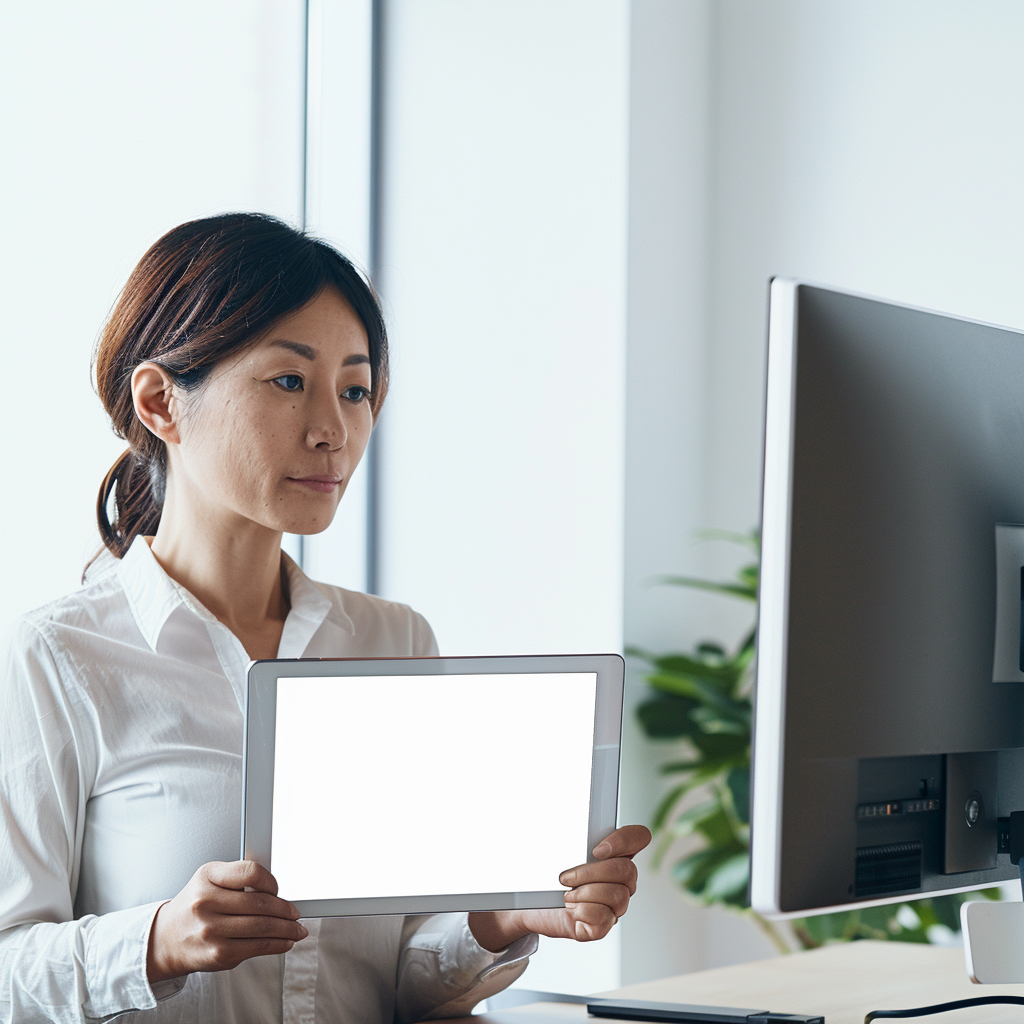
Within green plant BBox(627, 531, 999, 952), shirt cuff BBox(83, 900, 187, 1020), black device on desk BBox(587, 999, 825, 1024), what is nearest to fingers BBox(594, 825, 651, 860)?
black device on desk BBox(587, 999, 825, 1024)

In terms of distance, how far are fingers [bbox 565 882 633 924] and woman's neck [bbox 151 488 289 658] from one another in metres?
0.46

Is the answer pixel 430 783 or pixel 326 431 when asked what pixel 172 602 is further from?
pixel 430 783

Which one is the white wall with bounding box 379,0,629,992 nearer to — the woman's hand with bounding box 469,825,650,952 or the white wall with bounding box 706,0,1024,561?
the white wall with bounding box 706,0,1024,561

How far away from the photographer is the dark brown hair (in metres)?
1.24

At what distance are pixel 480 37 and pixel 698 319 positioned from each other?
0.74 m

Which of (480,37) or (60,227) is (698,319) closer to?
(480,37)

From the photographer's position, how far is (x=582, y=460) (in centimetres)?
251

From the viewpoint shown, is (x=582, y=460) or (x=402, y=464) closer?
(x=582, y=460)

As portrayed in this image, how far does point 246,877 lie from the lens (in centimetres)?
89

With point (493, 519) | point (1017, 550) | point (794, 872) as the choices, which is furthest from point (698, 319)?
point (794, 872)

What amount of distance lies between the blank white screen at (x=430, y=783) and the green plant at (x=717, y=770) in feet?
4.63

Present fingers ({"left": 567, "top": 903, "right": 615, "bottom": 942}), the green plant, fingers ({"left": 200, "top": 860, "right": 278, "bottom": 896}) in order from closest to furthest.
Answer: fingers ({"left": 200, "top": 860, "right": 278, "bottom": 896})
fingers ({"left": 567, "top": 903, "right": 615, "bottom": 942})
the green plant

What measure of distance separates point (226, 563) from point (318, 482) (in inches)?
5.9

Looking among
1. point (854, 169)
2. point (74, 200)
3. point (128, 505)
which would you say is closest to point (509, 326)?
point (854, 169)
